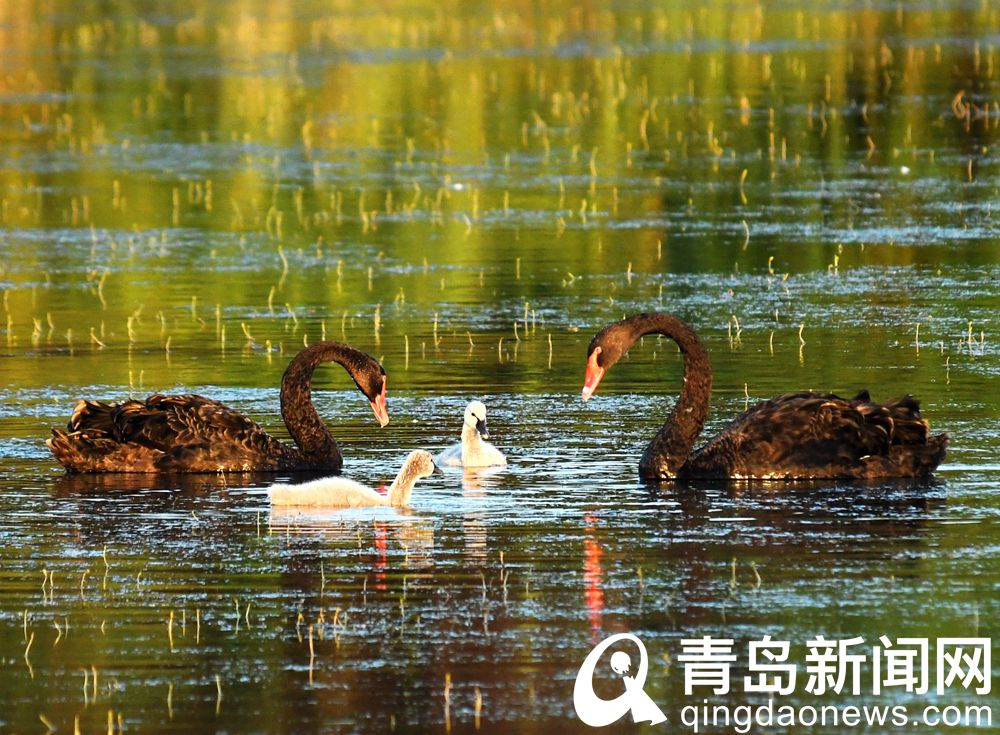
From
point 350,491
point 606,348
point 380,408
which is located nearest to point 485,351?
point 380,408

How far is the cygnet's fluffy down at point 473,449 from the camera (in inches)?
619

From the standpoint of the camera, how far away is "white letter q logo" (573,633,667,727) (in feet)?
32.7

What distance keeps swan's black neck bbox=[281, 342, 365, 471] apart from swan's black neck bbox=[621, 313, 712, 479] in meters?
2.11

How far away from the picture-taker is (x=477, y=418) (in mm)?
16234

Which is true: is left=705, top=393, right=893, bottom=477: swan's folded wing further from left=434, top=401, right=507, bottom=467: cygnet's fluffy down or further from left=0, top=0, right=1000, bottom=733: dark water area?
left=434, top=401, right=507, bottom=467: cygnet's fluffy down

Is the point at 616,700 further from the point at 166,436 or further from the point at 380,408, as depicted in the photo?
the point at 380,408

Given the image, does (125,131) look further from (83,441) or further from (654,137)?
(83,441)

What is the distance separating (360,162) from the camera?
1409 inches

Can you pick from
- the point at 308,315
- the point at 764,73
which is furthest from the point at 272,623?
the point at 764,73

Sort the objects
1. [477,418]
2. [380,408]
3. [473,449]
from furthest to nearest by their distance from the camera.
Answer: [380,408], [477,418], [473,449]

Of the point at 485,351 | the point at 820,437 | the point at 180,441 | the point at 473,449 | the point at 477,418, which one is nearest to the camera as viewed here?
the point at 820,437

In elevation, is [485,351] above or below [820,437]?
above

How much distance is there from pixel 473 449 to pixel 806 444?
7.28 ft

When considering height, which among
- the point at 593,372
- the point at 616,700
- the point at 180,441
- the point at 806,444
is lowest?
the point at 616,700
